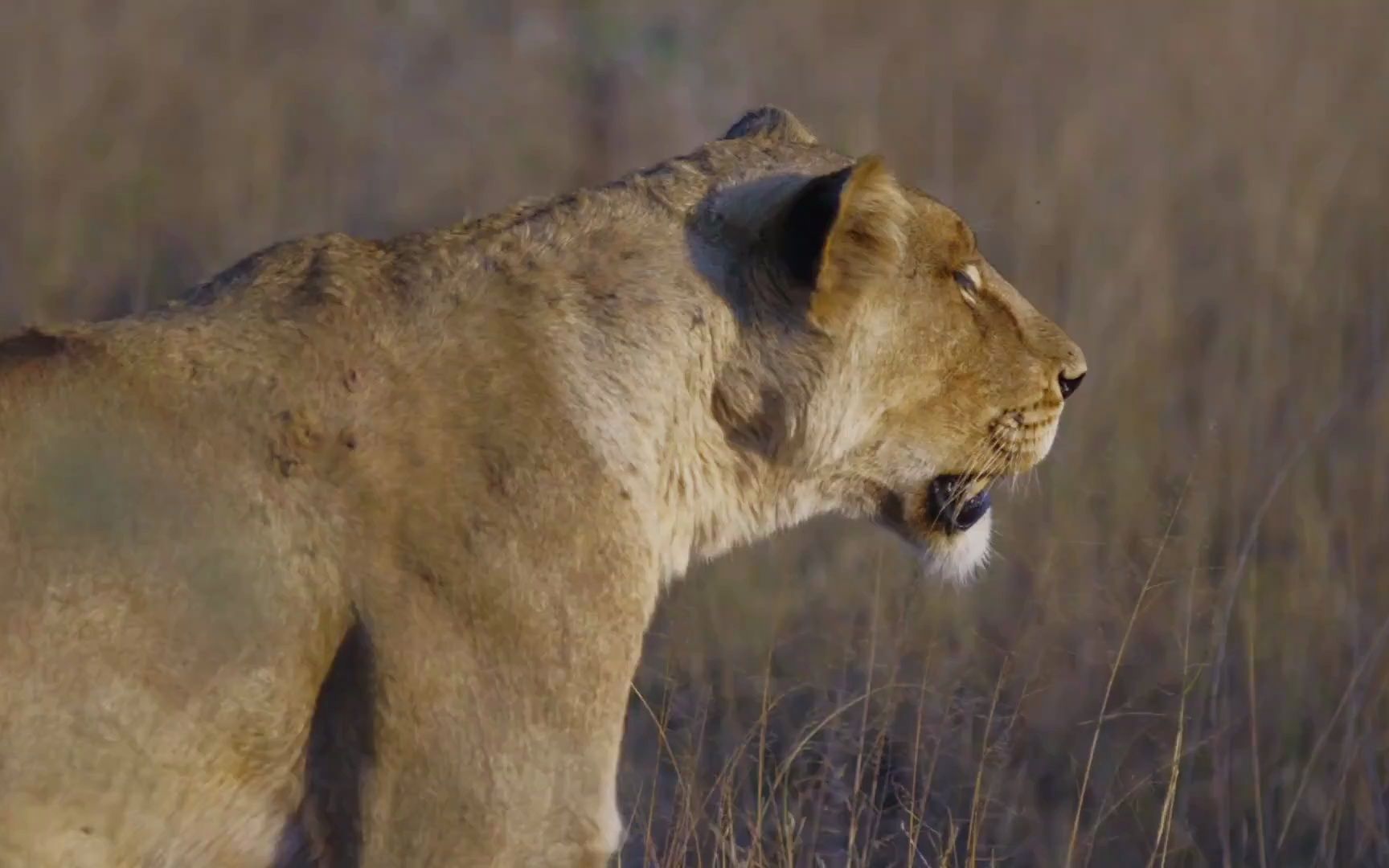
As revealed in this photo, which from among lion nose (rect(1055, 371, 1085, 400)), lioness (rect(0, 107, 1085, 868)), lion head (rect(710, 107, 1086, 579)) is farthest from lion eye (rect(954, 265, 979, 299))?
lion nose (rect(1055, 371, 1085, 400))

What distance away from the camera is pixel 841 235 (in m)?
3.03

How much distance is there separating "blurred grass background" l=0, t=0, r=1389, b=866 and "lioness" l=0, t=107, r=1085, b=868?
47.7 inches

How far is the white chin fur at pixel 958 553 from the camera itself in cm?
339

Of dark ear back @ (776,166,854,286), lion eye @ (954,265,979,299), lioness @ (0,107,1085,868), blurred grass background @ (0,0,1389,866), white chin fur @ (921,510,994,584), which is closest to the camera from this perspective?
lioness @ (0,107,1085,868)

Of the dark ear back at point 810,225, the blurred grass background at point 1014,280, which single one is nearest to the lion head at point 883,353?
the dark ear back at point 810,225

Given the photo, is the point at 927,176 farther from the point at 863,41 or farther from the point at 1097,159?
the point at 863,41

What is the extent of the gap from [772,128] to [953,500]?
69cm

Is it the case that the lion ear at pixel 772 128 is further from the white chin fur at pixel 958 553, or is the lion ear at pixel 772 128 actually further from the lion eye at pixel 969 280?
the white chin fur at pixel 958 553

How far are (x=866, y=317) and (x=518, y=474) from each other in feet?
2.21

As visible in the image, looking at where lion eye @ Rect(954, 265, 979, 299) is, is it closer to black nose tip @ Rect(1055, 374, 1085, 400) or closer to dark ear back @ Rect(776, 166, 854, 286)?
black nose tip @ Rect(1055, 374, 1085, 400)

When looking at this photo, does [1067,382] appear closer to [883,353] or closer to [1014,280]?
[883,353]

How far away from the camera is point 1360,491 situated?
6.50 meters

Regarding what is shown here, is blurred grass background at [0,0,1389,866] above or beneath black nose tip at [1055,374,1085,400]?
beneath

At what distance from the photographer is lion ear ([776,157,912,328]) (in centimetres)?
296
